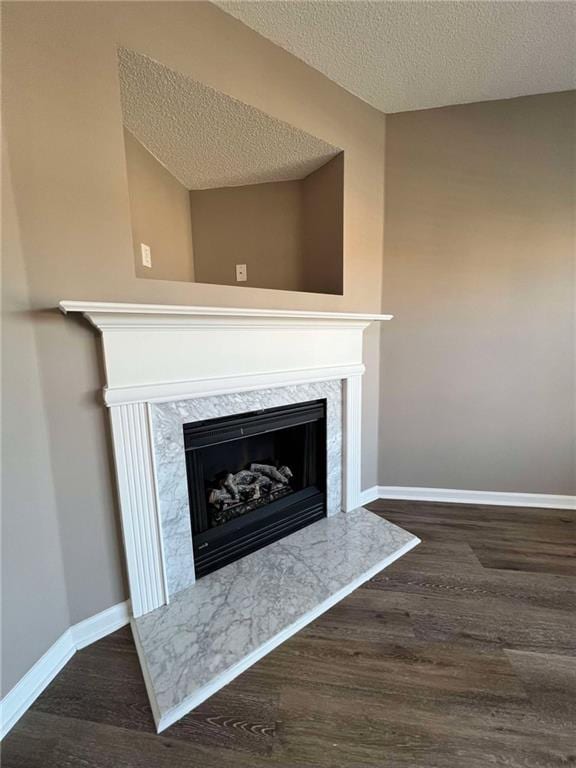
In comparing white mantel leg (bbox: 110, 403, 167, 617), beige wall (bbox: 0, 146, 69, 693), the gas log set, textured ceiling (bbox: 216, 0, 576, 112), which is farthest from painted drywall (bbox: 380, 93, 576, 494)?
beige wall (bbox: 0, 146, 69, 693)

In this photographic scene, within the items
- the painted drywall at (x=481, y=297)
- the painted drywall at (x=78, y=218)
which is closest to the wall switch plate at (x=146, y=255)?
the painted drywall at (x=78, y=218)

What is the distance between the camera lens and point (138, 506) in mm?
1284

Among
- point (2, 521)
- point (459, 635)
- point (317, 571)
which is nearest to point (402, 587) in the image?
point (459, 635)

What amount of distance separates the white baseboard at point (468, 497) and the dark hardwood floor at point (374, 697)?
0.70 m

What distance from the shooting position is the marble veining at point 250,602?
44.1 inches

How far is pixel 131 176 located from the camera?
1.52 metres

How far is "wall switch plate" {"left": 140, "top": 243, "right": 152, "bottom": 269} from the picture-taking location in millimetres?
1620

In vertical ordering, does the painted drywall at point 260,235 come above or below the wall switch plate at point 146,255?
above

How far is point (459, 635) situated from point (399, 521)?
771 mm

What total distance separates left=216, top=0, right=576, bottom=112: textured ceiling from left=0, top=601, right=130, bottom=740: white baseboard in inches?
102

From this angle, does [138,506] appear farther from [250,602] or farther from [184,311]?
[184,311]

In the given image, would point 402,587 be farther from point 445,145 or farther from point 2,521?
point 445,145

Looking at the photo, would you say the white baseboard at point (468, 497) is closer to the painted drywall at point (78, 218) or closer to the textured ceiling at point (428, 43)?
the painted drywall at point (78, 218)

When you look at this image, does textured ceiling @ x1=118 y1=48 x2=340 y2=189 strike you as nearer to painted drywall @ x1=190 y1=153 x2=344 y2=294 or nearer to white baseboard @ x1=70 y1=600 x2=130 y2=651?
painted drywall @ x1=190 y1=153 x2=344 y2=294
